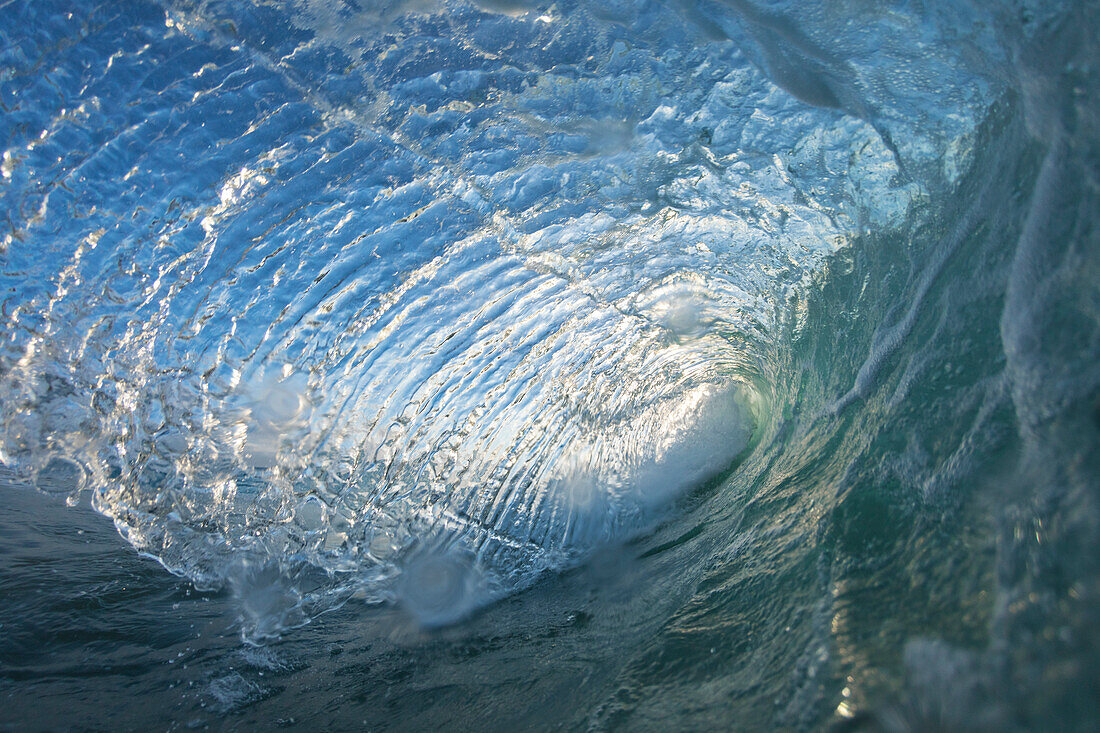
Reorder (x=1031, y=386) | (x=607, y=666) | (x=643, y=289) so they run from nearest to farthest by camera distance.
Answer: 1. (x=1031, y=386)
2. (x=607, y=666)
3. (x=643, y=289)

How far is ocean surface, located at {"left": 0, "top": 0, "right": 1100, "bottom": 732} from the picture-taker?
177cm

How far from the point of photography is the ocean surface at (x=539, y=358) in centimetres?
177

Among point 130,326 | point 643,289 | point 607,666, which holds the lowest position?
point 607,666

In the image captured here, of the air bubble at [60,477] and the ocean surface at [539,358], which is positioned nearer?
the ocean surface at [539,358]

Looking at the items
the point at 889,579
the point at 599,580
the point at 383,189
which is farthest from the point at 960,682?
the point at 383,189

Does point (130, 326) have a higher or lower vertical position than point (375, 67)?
lower

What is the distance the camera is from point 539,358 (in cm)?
371

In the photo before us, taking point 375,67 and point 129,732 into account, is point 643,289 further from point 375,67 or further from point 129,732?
point 129,732

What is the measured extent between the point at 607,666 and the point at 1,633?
2.65 metres

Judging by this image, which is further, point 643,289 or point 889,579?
point 643,289

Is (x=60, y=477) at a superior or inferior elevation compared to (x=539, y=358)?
superior

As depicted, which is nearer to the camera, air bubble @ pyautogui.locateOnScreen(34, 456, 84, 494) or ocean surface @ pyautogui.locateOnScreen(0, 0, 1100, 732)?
ocean surface @ pyautogui.locateOnScreen(0, 0, 1100, 732)

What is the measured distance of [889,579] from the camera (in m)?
1.78

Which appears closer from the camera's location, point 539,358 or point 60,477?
point 539,358
